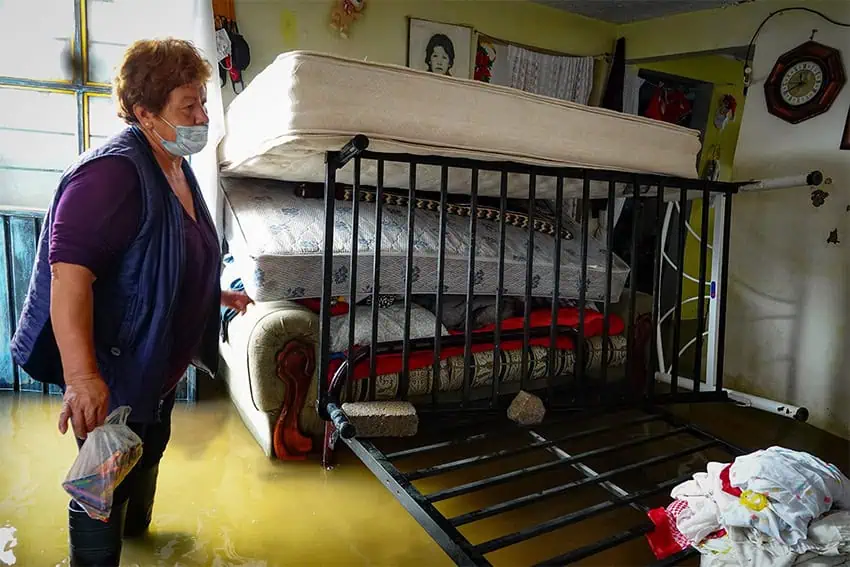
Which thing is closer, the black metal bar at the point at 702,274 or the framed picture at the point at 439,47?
the black metal bar at the point at 702,274

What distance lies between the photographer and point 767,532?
0.91 metres

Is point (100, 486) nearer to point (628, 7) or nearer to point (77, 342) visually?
point (77, 342)

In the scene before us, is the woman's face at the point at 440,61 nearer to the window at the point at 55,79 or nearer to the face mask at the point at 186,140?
the window at the point at 55,79

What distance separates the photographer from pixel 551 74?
3.31 m

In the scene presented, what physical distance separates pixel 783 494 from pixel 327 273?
0.99m

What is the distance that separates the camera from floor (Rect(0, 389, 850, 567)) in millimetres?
1361

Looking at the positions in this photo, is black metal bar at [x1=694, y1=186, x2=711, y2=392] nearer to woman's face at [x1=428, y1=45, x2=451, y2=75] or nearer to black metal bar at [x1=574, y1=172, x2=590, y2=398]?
black metal bar at [x1=574, y1=172, x2=590, y2=398]

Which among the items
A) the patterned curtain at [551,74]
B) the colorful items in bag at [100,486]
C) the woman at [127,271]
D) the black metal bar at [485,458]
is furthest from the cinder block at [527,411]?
the patterned curtain at [551,74]

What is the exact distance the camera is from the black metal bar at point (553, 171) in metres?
1.38

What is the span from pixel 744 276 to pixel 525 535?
2063 millimetres

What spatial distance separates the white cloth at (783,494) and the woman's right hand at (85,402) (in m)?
1.14

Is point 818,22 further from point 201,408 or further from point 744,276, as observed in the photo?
point 201,408

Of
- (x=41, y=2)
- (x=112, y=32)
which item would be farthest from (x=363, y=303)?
(x=41, y=2)

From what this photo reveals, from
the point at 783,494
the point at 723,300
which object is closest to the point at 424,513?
the point at 783,494
